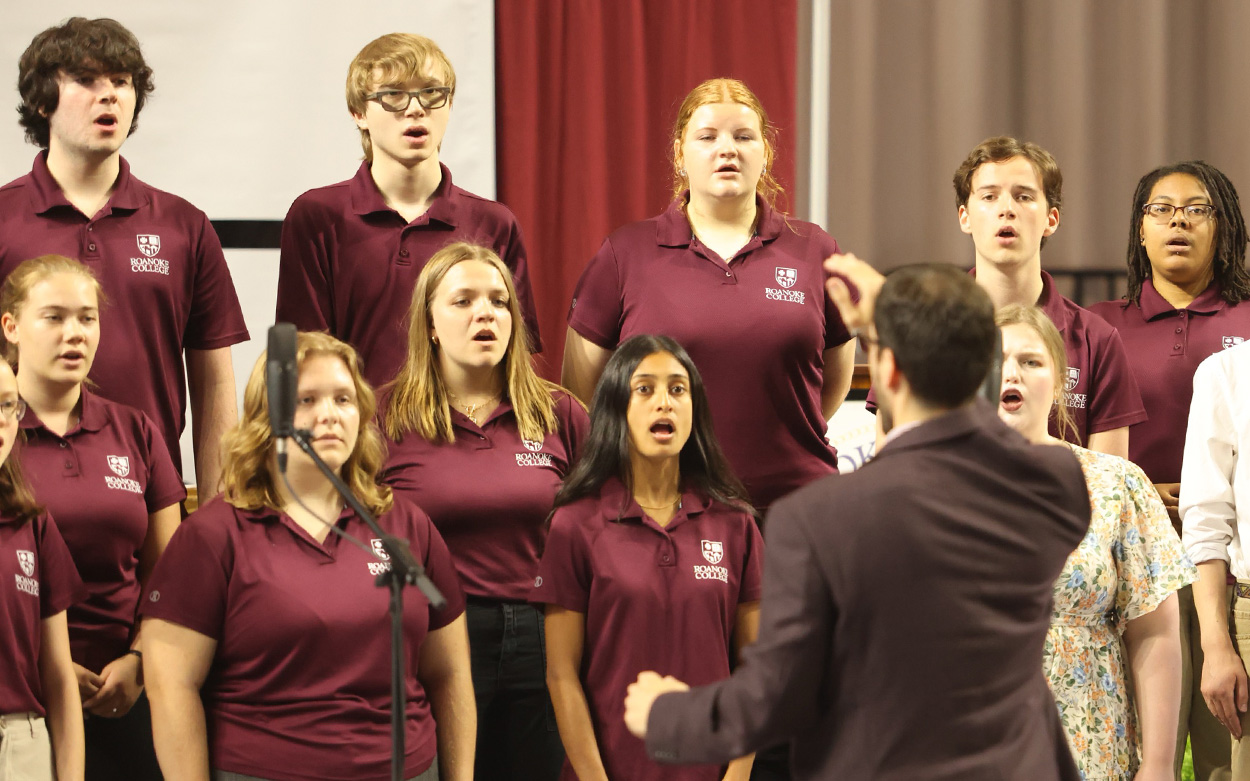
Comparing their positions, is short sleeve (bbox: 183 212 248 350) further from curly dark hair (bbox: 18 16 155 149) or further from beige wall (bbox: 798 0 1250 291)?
beige wall (bbox: 798 0 1250 291)

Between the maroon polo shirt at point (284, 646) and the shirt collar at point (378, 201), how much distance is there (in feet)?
3.30

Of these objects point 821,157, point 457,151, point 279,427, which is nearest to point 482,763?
point 279,427

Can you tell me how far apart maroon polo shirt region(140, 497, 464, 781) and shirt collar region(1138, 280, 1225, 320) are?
2261mm

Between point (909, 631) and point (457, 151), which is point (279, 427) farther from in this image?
point (457, 151)

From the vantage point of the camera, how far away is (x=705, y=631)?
8.63 feet

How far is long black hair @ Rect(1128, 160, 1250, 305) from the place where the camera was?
364 cm

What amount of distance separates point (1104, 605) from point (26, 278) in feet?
7.15

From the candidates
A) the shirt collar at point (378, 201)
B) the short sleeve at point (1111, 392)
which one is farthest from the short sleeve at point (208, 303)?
the short sleeve at point (1111, 392)

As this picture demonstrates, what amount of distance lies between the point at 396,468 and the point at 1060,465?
60.4 inches

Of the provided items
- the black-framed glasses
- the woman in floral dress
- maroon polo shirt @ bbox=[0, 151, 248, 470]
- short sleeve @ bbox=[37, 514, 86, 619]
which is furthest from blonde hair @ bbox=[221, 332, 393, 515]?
the woman in floral dress

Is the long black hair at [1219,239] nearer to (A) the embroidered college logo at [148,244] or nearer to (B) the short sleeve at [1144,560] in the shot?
(B) the short sleeve at [1144,560]

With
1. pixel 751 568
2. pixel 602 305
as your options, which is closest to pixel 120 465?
pixel 602 305

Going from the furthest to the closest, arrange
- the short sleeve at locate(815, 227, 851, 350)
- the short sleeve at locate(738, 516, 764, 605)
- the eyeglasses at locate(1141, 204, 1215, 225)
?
the eyeglasses at locate(1141, 204, 1215, 225), the short sleeve at locate(815, 227, 851, 350), the short sleeve at locate(738, 516, 764, 605)

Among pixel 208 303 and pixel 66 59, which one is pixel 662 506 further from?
pixel 66 59
